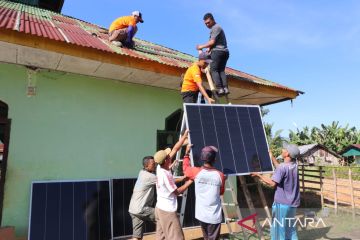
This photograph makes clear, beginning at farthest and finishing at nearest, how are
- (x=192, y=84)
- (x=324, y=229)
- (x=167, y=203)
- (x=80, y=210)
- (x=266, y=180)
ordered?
1. (x=324, y=229)
2. (x=80, y=210)
3. (x=192, y=84)
4. (x=266, y=180)
5. (x=167, y=203)

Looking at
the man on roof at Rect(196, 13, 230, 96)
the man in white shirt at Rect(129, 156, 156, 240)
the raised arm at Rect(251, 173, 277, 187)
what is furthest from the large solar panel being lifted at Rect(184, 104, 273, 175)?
the man in white shirt at Rect(129, 156, 156, 240)

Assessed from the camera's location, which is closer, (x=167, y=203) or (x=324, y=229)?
(x=167, y=203)

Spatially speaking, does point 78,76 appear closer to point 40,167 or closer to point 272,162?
point 40,167

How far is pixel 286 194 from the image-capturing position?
4.66 metres

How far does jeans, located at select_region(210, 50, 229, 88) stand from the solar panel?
329cm

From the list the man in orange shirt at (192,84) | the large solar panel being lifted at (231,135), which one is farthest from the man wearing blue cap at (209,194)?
the man in orange shirt at (192,84)

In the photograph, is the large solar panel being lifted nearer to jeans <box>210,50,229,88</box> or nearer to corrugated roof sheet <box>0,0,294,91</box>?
jeans <box>210,50,229,88</box>

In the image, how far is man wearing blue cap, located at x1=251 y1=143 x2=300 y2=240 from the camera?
15.3ft

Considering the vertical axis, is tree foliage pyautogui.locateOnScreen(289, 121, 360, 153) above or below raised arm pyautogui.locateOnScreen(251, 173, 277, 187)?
above

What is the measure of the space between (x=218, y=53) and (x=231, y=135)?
178 cm

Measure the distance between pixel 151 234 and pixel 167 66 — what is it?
144 inches

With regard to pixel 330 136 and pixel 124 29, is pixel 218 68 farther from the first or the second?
pixel 330 136

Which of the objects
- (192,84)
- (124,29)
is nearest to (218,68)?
(192,84)

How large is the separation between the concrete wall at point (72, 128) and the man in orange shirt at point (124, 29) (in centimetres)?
105
